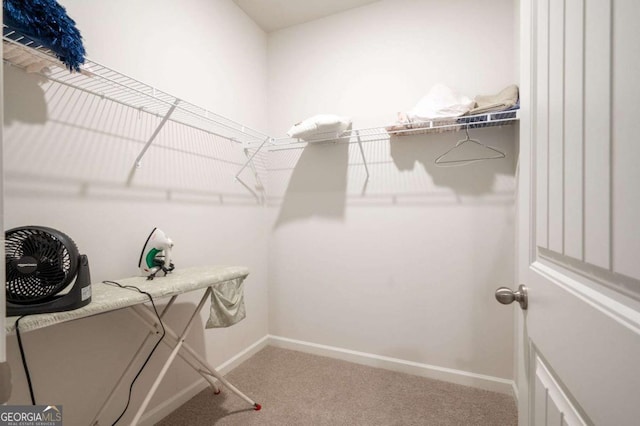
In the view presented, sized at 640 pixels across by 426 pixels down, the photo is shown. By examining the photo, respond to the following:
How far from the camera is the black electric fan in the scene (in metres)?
0.81

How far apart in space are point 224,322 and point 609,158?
1.52 meters

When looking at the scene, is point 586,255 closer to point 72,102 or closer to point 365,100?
point 72,102

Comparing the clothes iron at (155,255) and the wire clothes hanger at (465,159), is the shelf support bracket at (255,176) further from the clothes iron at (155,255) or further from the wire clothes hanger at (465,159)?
the wire clothes hanger at (465,159)

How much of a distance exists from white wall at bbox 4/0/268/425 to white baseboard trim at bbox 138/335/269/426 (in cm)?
4

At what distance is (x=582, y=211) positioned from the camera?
47 centimetres

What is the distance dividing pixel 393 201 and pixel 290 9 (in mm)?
1603

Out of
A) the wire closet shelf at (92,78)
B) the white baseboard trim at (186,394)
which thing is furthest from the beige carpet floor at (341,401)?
the wire closet shelf at (92,78)

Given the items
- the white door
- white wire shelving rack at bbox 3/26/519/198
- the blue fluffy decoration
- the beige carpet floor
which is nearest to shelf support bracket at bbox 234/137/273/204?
white wire shelving rack at bbox 3/26/519/198

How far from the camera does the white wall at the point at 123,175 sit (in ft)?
3.56

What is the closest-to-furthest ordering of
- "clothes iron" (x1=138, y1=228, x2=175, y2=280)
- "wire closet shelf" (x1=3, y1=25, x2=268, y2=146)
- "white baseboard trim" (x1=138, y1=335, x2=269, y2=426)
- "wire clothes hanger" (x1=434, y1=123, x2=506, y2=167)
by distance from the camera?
"wire closet shelf" (x1=3, y1=25, x2=268, y2=146), "clothes iron" (x1=138, y1=228, x2=175, y2=280), "white baseboard trim" (x1=138, y1=335, x2=269, y2=426), "wire clothes hanger" (x1=434, y1=123, x2=506, y2=167)

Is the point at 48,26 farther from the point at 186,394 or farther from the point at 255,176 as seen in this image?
the point at 186,394

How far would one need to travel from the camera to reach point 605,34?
401 mm

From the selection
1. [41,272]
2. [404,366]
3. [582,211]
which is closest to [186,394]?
[41,272]

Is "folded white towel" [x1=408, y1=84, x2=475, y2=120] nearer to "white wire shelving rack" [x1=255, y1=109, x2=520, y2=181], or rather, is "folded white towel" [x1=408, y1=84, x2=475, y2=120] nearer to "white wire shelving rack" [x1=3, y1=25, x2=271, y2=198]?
"white wire shelving rack" [x1=255, y1=109, x2=520, y2=181]
